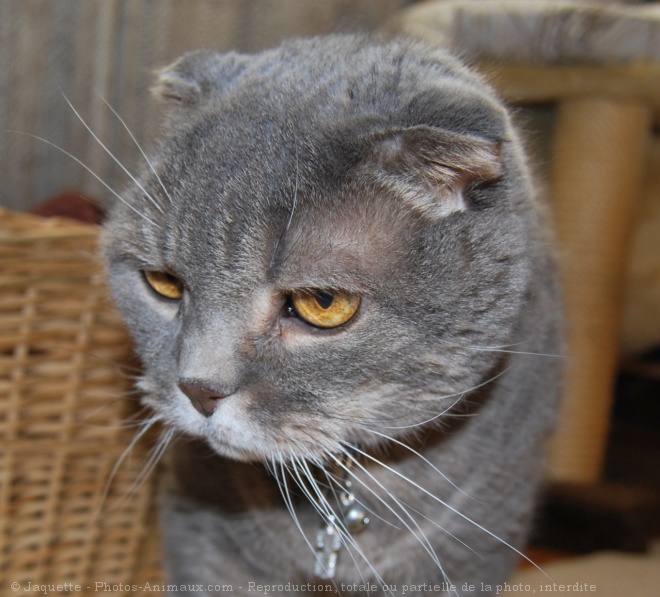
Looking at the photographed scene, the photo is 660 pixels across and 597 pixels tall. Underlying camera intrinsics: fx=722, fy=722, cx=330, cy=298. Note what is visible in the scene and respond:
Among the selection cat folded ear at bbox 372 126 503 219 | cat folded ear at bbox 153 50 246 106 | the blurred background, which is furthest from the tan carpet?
cat folded ear at bbox 153 50 246 106

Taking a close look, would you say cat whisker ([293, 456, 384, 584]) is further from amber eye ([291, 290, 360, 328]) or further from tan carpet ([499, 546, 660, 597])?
tan carpet ([499, 546, 660, 597])

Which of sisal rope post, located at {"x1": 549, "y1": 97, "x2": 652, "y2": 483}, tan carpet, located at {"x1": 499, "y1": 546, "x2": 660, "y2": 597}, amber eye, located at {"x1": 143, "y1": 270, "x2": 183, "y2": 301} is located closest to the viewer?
amber eye, located at {"x1": 143, "y1": 270, "x2": 183, "y2": 301}

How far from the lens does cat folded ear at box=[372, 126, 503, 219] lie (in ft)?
2.19

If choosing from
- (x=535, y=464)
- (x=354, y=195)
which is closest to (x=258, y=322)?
(x=354, y=195)

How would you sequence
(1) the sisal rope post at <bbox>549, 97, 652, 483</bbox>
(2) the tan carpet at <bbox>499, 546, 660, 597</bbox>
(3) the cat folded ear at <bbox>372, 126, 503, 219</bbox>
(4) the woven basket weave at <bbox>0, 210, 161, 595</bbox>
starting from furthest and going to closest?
(1) the sisal rope post at <bbox>549, 97, 652, 483</bbox>, (2) the tan carpet at <bbox>499, 546, 660, 597</bbox>, (4) the woven basket weave at <bbox>0, 210, 161, 595</bbox>, (3) the cat folded ear at <bbox>372, 126, 503, 219</bbox>

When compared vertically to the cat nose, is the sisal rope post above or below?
above

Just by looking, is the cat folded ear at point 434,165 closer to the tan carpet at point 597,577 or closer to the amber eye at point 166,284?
the amber eye at point 166,284

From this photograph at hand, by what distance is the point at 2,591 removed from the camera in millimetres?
989

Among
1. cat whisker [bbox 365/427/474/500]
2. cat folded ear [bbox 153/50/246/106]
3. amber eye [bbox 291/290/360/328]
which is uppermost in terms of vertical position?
cat folded ear [bbox 153/50/246/106]

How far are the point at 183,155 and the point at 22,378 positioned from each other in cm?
38

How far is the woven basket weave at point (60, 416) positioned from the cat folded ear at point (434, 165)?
0.43 meters

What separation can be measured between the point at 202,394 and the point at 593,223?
42.2 inches

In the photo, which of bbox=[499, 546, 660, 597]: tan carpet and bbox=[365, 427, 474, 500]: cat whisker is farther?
bbox=[499, 546, 660, 597]: tan carpet

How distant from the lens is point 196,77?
873 mm
